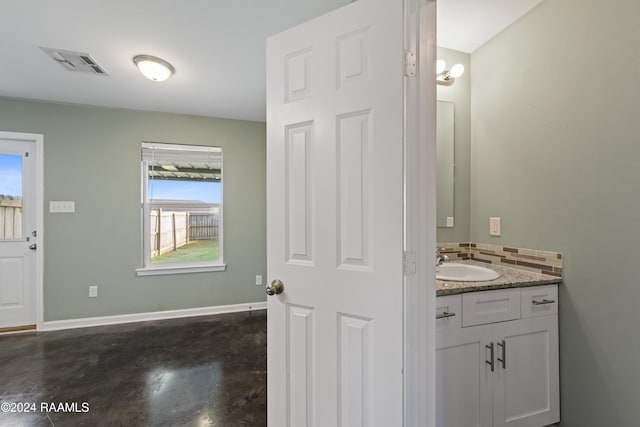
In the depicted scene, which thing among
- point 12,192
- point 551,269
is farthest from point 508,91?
point 12,192

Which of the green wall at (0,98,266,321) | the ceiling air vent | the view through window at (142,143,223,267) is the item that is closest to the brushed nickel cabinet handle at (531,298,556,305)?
the green wall at (0,98,266,321)

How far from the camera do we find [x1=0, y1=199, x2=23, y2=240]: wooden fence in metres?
2.68

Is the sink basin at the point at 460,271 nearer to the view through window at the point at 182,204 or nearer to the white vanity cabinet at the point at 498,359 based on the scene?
the white vanity cabinet at the point at 498,359

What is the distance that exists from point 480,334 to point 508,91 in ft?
4.99

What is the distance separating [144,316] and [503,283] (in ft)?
11.5

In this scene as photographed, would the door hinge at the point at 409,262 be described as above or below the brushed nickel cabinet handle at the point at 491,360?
above

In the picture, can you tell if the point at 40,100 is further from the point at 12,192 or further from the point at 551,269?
the point at 551,269

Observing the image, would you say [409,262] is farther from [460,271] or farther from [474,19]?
[474,19]

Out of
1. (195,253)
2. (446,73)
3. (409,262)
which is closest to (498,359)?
(409,262)

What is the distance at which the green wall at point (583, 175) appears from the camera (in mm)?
1151

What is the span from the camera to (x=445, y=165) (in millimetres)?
1909

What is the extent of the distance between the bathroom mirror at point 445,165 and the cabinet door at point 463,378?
2.82ft

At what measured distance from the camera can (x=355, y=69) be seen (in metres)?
0.97

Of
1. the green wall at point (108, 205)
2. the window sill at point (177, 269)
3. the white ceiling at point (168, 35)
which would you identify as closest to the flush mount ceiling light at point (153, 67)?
the white ceiling at point (168, 35)
